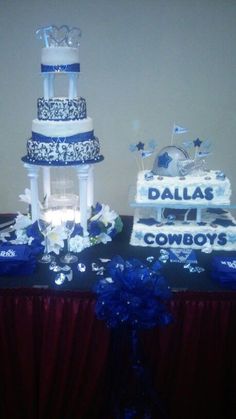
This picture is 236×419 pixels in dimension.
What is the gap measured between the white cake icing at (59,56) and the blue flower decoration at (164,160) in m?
0.61

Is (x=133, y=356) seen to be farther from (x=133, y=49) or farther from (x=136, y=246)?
(x=133, y=49)

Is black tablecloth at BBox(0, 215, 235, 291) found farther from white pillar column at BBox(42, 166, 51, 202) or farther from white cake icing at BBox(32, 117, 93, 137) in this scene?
white cake icing at BBox(32, 117, 93, 137)

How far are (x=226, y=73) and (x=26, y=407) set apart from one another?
2.26 m

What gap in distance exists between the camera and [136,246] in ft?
6.35

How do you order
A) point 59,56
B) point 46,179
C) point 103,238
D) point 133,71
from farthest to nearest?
1. point 133,71
2. point 46,179
3. point 103,238
4. point 59,56

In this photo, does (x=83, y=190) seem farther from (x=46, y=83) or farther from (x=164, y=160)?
(x=46, y=83)

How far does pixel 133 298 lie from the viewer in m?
1.25

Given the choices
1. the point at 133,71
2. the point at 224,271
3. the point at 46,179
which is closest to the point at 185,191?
the point at 224,271

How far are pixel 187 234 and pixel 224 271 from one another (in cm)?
37

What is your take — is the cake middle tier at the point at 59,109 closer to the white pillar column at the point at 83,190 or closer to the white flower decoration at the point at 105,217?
the white pillar column at the point at 83,190

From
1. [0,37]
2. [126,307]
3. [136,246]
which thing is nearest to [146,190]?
[136,246]

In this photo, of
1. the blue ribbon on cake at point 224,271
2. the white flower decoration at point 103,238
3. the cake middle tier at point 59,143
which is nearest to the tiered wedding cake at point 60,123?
the cake middle tier at point 59,143

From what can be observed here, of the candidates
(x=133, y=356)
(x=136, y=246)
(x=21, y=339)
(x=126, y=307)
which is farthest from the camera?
(x=136, y=246)

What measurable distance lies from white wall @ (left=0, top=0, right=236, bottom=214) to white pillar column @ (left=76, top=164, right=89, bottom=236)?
0.90m
